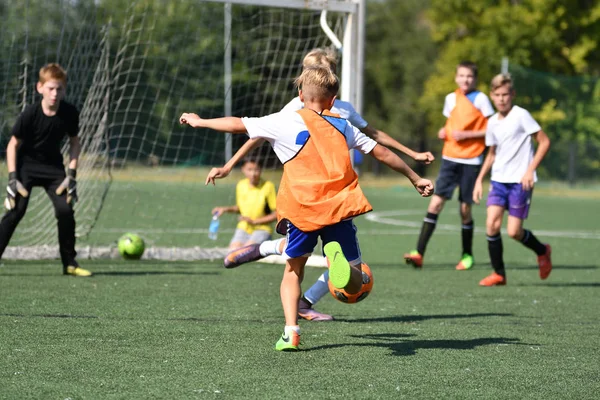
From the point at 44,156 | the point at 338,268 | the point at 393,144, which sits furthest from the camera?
the point at 44,156

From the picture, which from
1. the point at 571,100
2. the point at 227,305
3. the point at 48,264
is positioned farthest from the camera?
the point at 571,100

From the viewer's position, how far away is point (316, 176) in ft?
17.5

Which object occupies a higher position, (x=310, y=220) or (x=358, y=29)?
(x=358, y=29)

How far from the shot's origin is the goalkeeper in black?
8422mm

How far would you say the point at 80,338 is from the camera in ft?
18.4

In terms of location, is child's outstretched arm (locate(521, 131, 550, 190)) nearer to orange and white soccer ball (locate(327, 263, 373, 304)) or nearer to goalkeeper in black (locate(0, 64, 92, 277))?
orange and white soccer ball (locate(327, 263, 373, 304))

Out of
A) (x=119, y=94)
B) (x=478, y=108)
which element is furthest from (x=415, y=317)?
(x=119, y=94)

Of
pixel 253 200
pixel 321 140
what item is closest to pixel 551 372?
pixel 321 140

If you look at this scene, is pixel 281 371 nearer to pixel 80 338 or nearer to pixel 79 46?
pixel 80 338

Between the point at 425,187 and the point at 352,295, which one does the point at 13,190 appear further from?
the point at 425,187

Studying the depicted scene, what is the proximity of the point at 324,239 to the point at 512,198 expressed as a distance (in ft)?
13.1

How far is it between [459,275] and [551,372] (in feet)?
16.5

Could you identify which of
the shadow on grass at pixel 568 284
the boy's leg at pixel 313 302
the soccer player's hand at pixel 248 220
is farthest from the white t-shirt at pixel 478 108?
the boy's leg at pixel 313 302

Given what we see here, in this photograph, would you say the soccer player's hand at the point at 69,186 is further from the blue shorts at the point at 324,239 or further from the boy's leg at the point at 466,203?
the boy's leg at the point at 466,203
